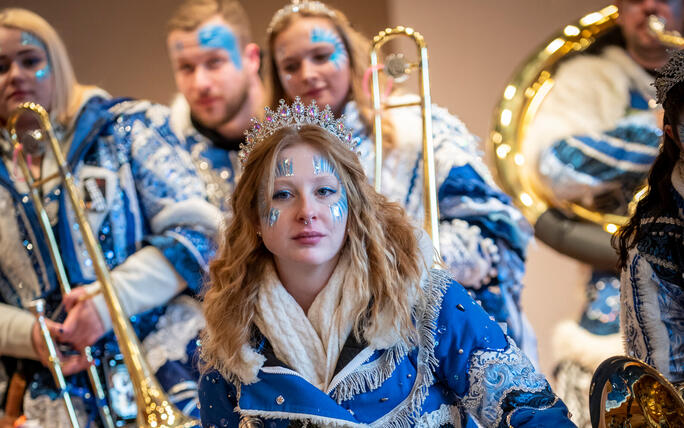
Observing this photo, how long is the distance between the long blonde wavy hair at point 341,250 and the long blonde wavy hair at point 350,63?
94 centimetres

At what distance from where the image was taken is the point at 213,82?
10.6 feet

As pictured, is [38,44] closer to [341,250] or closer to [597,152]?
[341,250]

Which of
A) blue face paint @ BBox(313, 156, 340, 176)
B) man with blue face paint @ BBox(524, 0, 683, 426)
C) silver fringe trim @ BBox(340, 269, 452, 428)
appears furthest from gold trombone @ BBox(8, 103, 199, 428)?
man with blue face paint @ BBox(524, 0, 683, 426)

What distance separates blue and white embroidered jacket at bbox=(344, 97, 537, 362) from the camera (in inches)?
104

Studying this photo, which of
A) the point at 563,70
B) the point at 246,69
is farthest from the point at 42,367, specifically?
the point at 563,70

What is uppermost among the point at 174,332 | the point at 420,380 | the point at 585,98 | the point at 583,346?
the point at 585,98

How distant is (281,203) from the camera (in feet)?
6.10

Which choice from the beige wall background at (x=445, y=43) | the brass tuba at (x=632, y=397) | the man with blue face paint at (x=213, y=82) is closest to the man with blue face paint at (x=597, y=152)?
the beige wall background at (x=445, y=43)

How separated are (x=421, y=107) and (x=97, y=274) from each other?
3.37 ft

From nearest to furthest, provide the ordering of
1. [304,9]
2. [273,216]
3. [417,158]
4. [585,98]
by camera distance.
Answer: [273,216] < [417,158] < [304,9] < [585,98]

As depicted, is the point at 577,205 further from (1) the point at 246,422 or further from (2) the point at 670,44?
(1) the point at 246,422

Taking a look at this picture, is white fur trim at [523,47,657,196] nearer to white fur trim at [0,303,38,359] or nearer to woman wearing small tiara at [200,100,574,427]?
woman wearing small tiara at [200,100,574,427]

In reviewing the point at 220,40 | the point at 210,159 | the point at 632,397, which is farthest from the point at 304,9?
the point at 632,397

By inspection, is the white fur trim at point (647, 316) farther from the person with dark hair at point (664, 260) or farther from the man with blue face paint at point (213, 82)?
the man with blue face paint at point (213, 82)
